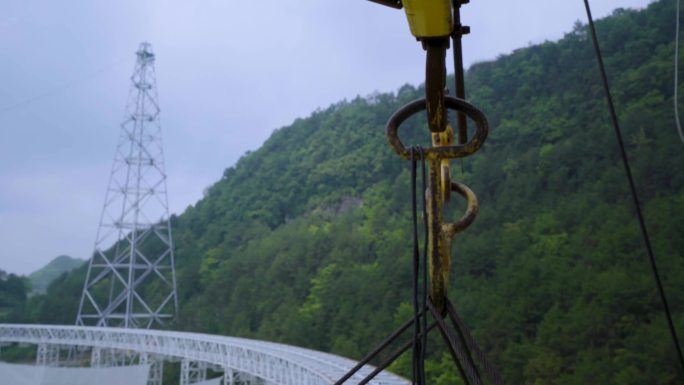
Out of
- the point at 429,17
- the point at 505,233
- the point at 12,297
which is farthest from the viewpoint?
the point at 12,297

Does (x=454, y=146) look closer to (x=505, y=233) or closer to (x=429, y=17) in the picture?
(x=429, y=17)

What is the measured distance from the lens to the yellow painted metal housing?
959 millimetres

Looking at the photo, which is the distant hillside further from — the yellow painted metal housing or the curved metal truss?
the yellow painted metal housing

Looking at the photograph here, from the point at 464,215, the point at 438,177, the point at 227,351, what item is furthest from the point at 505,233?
the point at 438,177

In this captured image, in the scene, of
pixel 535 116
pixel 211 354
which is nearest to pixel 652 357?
pixel 211 354

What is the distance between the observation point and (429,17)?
988mm

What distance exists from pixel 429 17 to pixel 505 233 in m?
14.6

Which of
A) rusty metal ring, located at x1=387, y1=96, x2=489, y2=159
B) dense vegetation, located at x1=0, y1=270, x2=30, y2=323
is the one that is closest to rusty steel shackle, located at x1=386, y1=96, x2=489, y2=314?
rusty metal ring, located at x1=387, y1=96, x2=489, y2=159

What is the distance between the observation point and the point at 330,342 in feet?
52.1

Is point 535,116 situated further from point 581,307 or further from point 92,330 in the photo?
point 92,330

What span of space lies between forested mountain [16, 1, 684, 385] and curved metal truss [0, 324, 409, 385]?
10.00ft

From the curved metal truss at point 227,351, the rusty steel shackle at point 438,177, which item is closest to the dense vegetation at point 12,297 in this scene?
the curved metal truss at point 227,351

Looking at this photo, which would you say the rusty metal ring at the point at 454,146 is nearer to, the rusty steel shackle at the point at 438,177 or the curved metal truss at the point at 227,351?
the rusty steel shackle at the point at 438,177

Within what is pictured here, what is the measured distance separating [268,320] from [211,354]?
24.2 feet
